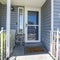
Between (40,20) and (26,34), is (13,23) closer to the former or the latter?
(26,34)

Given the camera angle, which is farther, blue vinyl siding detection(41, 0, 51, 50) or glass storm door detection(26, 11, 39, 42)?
glass storm door detection(26, 11, 39, 42)

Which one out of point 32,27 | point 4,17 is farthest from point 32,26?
point 4,17

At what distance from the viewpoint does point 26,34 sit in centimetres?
678

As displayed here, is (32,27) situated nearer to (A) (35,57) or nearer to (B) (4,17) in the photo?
(B) (4,17)

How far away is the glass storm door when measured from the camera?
22.5ft

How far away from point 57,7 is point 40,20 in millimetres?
1820

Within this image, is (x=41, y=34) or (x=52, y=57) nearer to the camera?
(x=52, y=57)

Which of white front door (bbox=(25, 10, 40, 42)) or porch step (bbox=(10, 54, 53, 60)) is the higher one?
white front door (bbox=(25, 10, 40, 42))

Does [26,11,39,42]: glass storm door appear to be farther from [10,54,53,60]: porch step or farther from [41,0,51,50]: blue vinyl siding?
[10,54,53,60]: porch step

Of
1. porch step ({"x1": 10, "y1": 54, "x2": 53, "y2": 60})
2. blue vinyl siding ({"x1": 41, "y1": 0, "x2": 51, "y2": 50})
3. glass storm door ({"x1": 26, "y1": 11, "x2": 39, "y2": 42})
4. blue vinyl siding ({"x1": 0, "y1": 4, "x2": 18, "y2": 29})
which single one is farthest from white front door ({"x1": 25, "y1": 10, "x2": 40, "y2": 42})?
porch step ({"x1": 10, "y1": 54, "x2": 53, "y2": 60})

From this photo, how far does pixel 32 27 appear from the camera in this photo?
691 cm

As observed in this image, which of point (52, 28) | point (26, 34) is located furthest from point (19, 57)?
point (26, 34)

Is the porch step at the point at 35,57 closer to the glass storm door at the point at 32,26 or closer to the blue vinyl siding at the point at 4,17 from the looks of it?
the glass storm door at the point at 32,26

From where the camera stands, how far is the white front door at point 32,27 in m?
6.83
